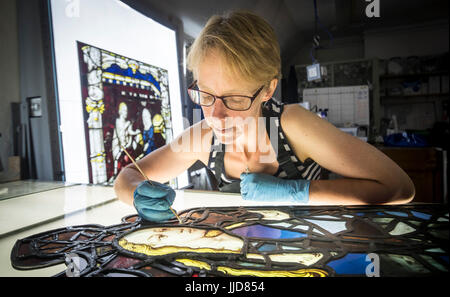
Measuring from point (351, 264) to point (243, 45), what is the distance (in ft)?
2.35

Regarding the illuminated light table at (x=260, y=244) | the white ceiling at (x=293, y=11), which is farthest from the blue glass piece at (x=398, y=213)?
the white ceiling at (x=293, y=11)

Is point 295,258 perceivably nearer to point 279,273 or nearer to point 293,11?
point 279,273

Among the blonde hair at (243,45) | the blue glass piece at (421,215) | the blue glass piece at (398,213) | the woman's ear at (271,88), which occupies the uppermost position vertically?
the blonde hair at (243,45)

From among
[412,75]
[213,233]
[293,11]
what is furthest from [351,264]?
[412,75]

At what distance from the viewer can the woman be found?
89 cm

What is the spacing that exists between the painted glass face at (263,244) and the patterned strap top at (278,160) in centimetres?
35

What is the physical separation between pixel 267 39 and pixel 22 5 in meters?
1.22

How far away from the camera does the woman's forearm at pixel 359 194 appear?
0.96 meters

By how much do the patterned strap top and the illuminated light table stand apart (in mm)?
339

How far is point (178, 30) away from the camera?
151 cm

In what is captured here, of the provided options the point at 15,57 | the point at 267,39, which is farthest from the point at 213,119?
the point at 15,57

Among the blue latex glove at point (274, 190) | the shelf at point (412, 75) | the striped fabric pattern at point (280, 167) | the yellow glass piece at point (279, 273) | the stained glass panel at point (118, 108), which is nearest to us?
the yellow glass piece at point (279, 273)

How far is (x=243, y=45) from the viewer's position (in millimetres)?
889

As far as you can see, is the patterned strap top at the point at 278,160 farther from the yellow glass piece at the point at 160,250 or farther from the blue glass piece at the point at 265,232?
the yellow glass piece at the point at 160,250
